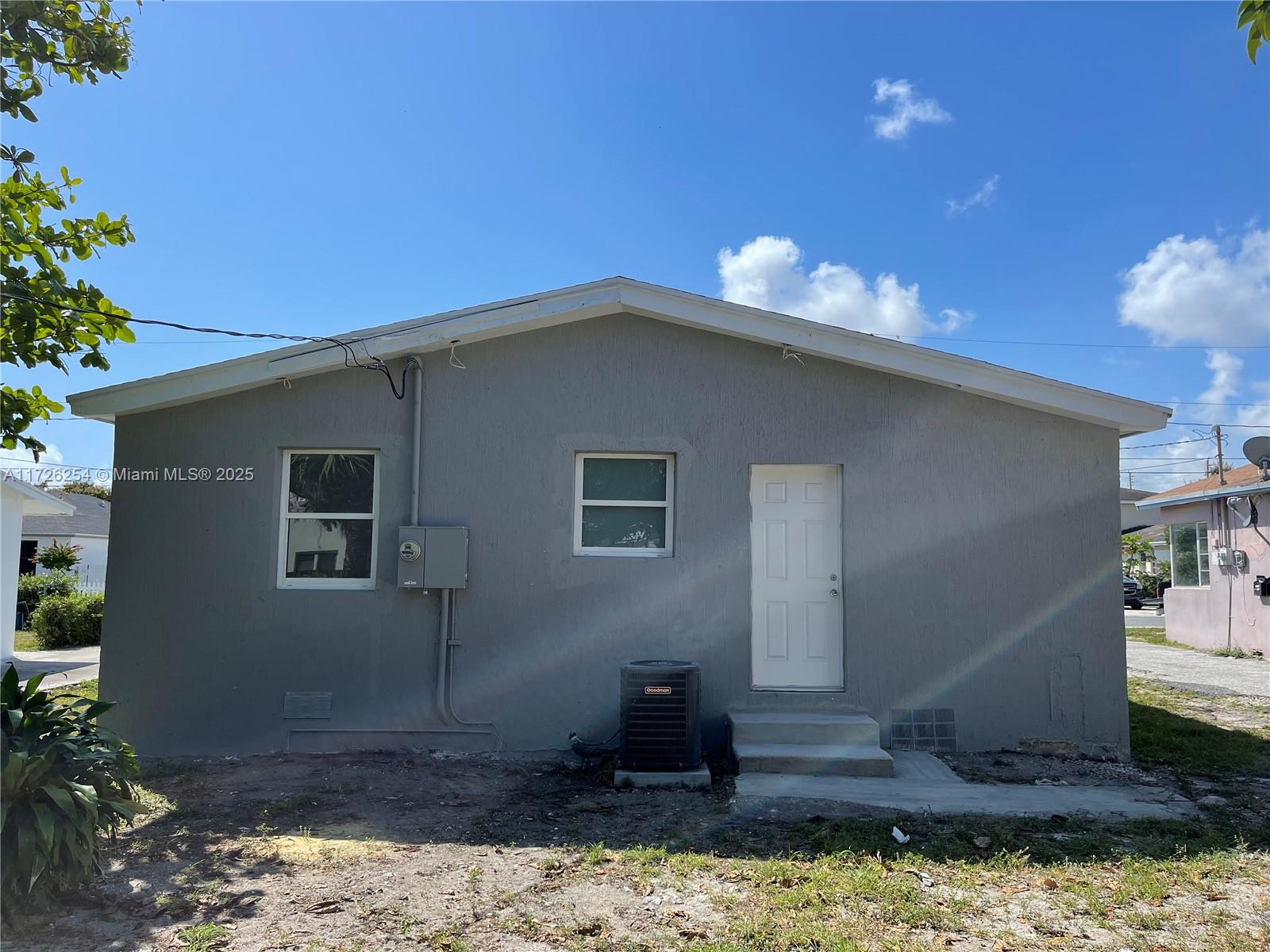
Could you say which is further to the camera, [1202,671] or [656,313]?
[1202,671]

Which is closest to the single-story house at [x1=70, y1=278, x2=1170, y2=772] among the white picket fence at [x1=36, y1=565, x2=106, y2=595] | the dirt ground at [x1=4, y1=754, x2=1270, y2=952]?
the dirt ground at [x1=4, y1=754, x2=1270, y2=952]

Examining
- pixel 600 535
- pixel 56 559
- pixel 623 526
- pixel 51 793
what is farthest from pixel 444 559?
pixel 56 559

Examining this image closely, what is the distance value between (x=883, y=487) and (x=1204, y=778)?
3.27 m

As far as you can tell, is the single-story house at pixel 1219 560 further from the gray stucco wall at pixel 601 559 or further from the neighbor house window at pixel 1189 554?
the gray stucco wall at pixel 601 559

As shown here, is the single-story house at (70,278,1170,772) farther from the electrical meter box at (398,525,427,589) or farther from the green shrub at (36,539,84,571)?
the green shrub at (36,539,84,571)

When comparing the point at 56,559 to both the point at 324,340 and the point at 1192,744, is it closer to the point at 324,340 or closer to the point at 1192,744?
the point at 324,340

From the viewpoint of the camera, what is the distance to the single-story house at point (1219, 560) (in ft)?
47.5

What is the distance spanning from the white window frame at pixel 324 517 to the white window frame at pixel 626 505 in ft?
5.74

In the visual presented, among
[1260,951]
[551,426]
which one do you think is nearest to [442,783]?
[551,426]

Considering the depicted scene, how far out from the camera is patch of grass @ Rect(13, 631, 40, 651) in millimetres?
16859

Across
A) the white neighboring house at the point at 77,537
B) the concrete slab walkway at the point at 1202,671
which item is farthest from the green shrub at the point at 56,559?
the concrete slab walkway at the point at 1202,671

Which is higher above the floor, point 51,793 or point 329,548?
point 329,548

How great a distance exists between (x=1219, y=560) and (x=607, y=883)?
1525 cm

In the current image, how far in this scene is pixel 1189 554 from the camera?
16891 millimetres
